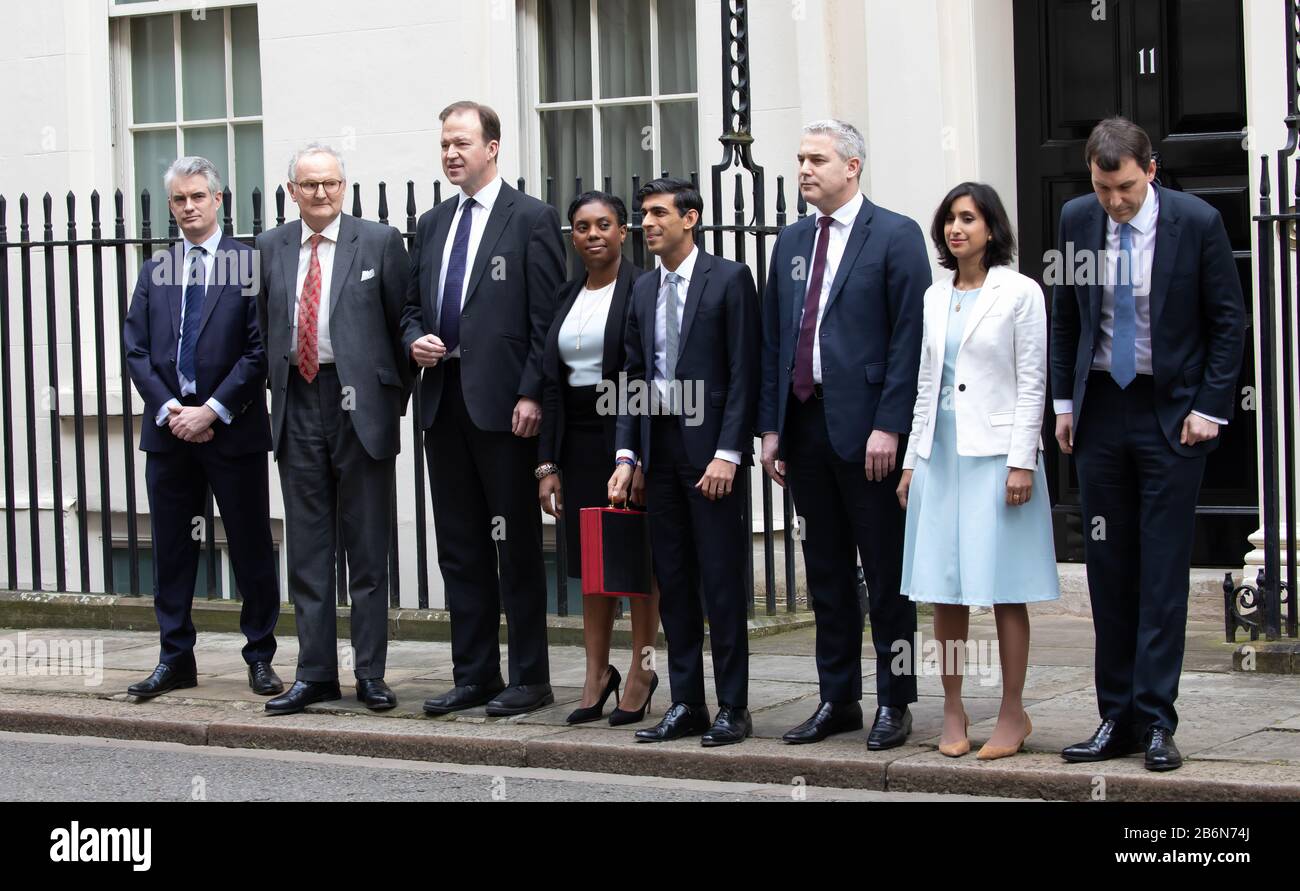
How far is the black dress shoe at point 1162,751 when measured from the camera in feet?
19.9

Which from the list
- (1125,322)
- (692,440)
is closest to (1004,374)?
(1125,322)

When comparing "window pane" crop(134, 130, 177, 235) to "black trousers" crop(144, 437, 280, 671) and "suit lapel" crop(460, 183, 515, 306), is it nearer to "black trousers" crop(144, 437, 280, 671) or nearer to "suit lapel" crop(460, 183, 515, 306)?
"black trousers" crop(144, 437, 280, 671)

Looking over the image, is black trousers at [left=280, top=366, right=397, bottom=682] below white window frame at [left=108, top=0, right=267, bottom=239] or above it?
below

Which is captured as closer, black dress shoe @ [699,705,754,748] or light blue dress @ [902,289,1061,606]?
light blue dress @ [902,289,1061,606]

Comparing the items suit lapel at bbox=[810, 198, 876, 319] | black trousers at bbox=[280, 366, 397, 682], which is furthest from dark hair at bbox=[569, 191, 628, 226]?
black trousers at bbox=[280, 366, 397, 682]

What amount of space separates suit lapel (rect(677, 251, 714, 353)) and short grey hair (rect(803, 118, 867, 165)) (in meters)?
0.61

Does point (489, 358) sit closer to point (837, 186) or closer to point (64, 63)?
point (837, 186)

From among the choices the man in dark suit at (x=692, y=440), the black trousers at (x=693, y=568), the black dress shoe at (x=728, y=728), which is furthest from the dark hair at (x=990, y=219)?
the black dress shoe at (x=728, y=728)

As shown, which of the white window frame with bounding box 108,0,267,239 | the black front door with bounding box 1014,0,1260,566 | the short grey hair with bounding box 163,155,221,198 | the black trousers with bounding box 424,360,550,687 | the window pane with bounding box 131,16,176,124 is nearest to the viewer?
the black trousers with bounding box 424,360,550,687

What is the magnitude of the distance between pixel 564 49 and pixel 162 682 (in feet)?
16.2

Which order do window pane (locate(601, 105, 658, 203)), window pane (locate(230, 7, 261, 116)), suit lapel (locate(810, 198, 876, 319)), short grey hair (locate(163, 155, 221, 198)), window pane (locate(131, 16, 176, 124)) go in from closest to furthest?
suit lapel (locate(810, 198, 876, 319)), short grey hair (locate(163, 155, 221, 198)), window pane (locate(601, 105, 658, 203)), window pane (locate(230, 7, 261, 116)), window pane (locate(131, 16, 176, 124))

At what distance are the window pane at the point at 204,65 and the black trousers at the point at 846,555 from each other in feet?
22.3

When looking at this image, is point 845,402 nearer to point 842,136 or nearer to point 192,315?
point 842,136

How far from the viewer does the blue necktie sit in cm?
625
